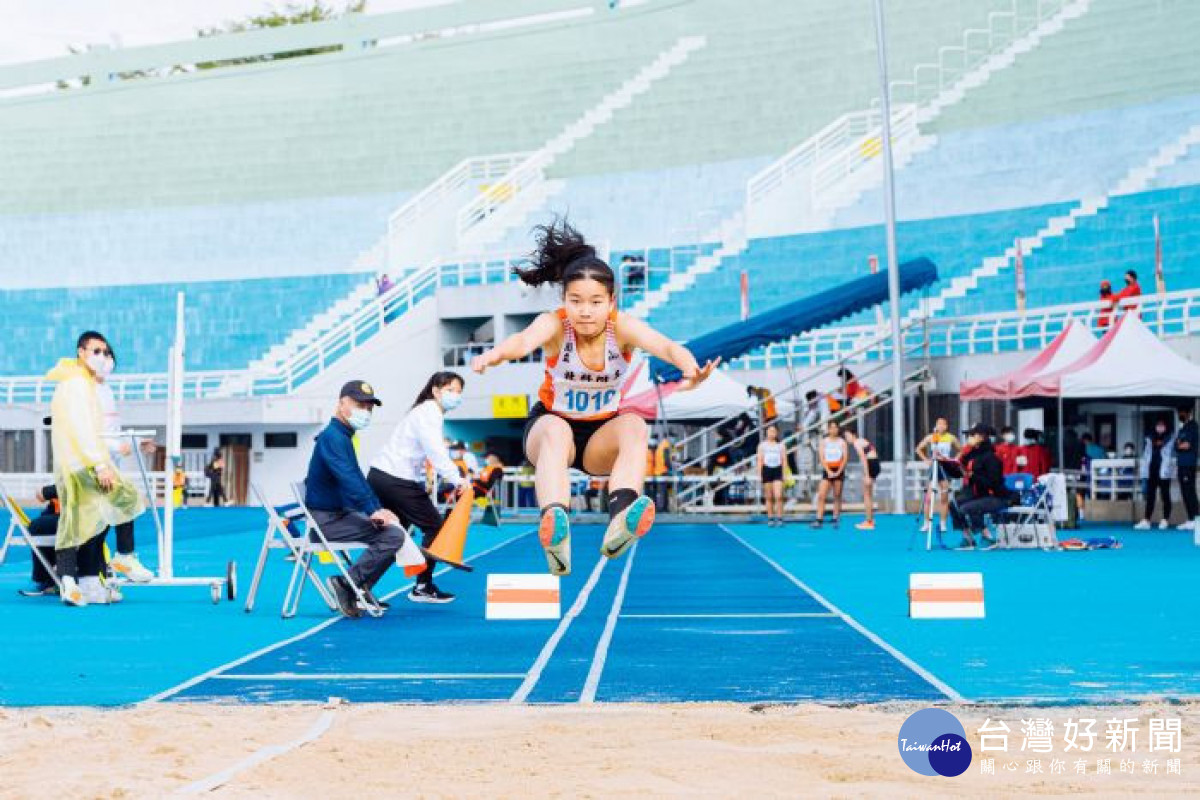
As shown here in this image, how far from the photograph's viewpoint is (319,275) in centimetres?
4869

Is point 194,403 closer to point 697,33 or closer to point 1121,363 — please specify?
point 697,33

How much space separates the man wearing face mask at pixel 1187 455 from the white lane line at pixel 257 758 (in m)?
18.8

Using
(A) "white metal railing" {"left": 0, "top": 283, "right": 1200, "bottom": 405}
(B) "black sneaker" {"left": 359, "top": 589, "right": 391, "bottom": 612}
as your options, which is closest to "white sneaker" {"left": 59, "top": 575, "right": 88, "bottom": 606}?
(B) "black sneaker" {"left": 359, "top": 589, "right": 391, "bottom": 612}

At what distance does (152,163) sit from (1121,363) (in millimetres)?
36331

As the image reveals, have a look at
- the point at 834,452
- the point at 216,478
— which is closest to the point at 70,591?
the point at 834,452

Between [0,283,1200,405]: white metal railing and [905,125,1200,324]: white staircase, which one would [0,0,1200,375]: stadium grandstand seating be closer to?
[905,125,1200,324]: white staircase

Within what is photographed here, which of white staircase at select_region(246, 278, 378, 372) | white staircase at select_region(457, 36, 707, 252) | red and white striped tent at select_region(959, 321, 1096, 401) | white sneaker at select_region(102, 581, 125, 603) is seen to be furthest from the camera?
white staircase at select_region(457, 36, 707, 252)

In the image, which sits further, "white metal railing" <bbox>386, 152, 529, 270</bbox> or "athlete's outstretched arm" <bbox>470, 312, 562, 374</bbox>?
"white metal railing" <bbox>386, 152, 529, 270</bbox>

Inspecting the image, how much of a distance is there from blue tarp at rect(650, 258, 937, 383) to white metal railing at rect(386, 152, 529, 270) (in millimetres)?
17406

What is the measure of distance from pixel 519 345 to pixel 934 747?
246 centimetres

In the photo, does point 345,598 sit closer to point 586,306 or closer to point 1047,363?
point 586,306

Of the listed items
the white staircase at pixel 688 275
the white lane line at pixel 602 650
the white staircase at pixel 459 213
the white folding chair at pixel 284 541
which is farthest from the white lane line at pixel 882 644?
the white staircase at pixel 459 213

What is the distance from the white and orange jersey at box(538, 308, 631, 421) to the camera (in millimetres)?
8094

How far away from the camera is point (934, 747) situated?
675cm
